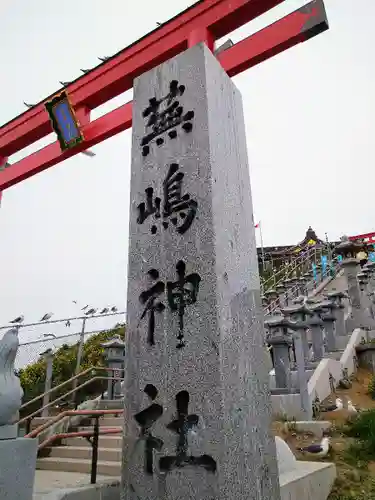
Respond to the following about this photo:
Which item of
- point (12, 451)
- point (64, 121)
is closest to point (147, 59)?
point (64, 121)

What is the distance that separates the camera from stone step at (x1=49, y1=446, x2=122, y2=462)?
4469mm

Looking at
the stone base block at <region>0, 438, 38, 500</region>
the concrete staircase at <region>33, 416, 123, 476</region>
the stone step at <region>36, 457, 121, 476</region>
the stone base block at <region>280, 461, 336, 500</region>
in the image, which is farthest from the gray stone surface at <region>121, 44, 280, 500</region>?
the concrete staircase at <region>33, 416, 123, 476</region>

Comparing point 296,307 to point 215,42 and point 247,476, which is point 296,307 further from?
point 247,476

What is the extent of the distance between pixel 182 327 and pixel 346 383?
6081 mm

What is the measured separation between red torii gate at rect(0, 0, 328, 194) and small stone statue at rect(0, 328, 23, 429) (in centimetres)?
366

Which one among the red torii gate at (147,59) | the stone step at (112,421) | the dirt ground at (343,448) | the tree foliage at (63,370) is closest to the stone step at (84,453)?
the stone step at (112,421)

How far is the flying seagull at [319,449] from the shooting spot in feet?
14.4

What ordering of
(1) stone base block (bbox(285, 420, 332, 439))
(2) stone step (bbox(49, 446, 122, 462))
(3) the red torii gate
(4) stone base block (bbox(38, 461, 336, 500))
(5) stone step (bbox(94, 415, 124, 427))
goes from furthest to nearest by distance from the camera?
(5) stone step (bbox(94, 415, 124, 427)) < (1) stone base block (bbox(285, 420, 332, 439)) < (2) stone step (bbox(49, 446, 122, 462)) < (3) the red torii gate < (4) stone base block (bbox(38, 461, 336, 500))

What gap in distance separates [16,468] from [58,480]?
6.43 ft

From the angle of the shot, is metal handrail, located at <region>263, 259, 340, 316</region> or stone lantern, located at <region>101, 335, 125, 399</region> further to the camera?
metal handrail, located at <region>263, 259, 340, 316</region>

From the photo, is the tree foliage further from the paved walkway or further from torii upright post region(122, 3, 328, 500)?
torii upright post region(122, 3, 328, 500)

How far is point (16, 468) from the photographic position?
239cm

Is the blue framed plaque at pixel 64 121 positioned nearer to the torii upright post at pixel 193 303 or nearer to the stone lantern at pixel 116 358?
the torii upright post at pixel 193 303

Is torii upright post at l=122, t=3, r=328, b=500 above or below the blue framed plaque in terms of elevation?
below
